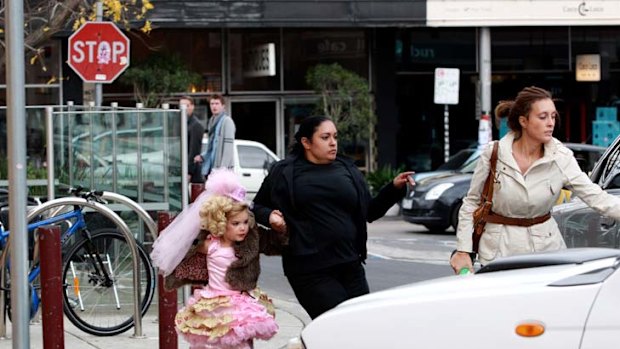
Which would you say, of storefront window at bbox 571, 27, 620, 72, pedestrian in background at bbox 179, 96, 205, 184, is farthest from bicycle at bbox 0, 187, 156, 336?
storefront window at bbox 571, 27, 620, 72

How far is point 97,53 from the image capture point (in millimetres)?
16828

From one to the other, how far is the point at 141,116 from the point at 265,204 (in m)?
3.95

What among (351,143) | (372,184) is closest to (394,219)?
(372,184)

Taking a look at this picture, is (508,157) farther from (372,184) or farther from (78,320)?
(372,184)

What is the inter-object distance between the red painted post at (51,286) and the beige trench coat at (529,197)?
2.51 m

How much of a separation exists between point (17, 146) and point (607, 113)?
25.1 metres

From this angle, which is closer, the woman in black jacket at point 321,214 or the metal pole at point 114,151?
the woman in black jacket at point 321,214

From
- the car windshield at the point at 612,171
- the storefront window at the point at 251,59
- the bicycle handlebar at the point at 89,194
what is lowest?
the bicycle handlebar at the point at 89,194

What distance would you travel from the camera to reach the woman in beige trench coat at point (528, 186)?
715 centimetres

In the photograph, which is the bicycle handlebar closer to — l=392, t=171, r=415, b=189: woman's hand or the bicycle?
the bicycle

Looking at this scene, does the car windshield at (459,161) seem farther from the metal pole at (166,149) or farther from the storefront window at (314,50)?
the metal pole at (166,149)

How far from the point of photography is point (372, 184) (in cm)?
2745

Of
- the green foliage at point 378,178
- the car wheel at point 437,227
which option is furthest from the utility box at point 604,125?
the car wheel at point 437,227

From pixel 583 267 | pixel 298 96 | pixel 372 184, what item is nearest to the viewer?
pixel 583 267
